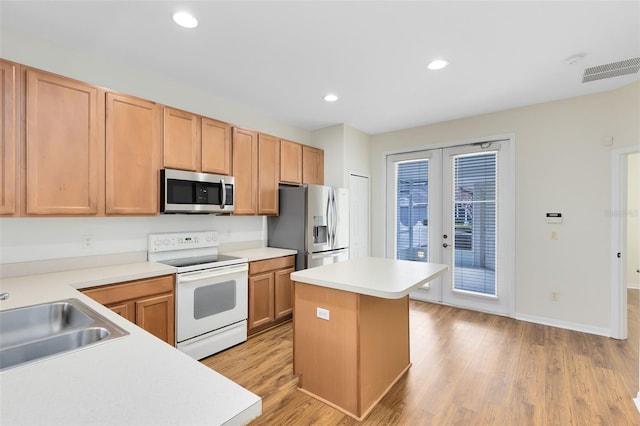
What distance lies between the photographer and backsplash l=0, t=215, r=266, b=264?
7.15 feet

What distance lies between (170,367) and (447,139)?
435 cm

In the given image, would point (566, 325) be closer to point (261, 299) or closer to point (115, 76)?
point (261, 299)

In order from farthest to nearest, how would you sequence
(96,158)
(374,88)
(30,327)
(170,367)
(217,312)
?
(374,88) → (217,312) → (96,158) → (30,327) → (170,367)

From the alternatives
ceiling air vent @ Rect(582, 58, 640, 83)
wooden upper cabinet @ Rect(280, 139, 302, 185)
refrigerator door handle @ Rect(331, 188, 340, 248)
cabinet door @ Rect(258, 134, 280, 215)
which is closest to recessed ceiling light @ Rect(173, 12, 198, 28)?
cabinet door @ Rect(258, 134, 280, 215)

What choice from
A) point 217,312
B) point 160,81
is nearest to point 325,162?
point 160,81

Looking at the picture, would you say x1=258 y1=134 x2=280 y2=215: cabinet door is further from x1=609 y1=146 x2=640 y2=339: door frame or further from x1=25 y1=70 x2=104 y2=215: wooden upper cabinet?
x1=609 y1=146 x2=640 y2=339: door frame

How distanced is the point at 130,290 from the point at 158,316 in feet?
1.07

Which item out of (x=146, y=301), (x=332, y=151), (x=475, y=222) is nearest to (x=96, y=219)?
(x=146, y=301)

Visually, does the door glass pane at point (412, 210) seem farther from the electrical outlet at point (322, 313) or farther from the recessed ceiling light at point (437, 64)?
the electrical outlet at point (322, 313)

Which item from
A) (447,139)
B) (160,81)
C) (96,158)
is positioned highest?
(160,81)

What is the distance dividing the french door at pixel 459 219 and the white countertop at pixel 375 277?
199 centimetres

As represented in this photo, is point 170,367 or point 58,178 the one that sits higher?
point 58,178

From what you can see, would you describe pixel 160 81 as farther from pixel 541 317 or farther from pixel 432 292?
pixel 541 317

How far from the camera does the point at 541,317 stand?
3.56 metres
